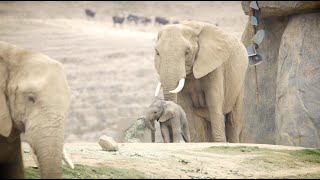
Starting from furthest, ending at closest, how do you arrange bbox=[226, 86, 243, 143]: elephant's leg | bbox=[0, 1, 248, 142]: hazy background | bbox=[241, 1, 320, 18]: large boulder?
bbox=[0, 1, 248, 142]: hazy background, bbox=[226, 86, 243, 143]: elephant's leg, bbox=[241, 1, 320, 18]: large boulder

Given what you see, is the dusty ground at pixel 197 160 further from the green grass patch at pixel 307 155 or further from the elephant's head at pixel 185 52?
the elephant's head at pixel 185 52

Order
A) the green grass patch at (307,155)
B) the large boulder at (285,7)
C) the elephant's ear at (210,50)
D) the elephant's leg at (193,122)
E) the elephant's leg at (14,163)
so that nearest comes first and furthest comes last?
1. the elephant's leg at (14,163)
2. the green grass patch at (307,155)
3. the elephant's ear at (210,50)
4. the elephant's leg at (193,122)
5. the large boulder at (285,7)

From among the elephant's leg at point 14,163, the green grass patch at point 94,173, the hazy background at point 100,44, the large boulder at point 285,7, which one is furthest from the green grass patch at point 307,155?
the hazy background at point 100,44

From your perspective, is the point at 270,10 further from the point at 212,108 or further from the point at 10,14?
the point at 10,14

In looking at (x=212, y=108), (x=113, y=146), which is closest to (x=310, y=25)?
(x=212, y=108)

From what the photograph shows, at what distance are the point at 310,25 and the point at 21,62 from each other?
6.74 m

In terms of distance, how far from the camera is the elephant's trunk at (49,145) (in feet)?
25.0

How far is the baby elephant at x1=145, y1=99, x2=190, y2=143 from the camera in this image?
12.6 meters

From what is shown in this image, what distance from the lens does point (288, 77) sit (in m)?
14.2

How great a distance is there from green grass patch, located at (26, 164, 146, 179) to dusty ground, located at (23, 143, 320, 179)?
0.15 m

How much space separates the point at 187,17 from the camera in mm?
39688

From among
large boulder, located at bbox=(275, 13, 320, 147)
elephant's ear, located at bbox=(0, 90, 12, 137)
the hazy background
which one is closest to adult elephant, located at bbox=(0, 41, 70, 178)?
elephant's ear, located at bbox=(0, 90, 12, 137)

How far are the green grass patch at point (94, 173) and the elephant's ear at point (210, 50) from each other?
13.6 ft

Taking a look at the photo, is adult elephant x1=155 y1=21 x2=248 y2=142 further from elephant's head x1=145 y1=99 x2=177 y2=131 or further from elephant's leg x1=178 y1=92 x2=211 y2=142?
elephant's head x1=145 y1=99 x2=177 y2=131
